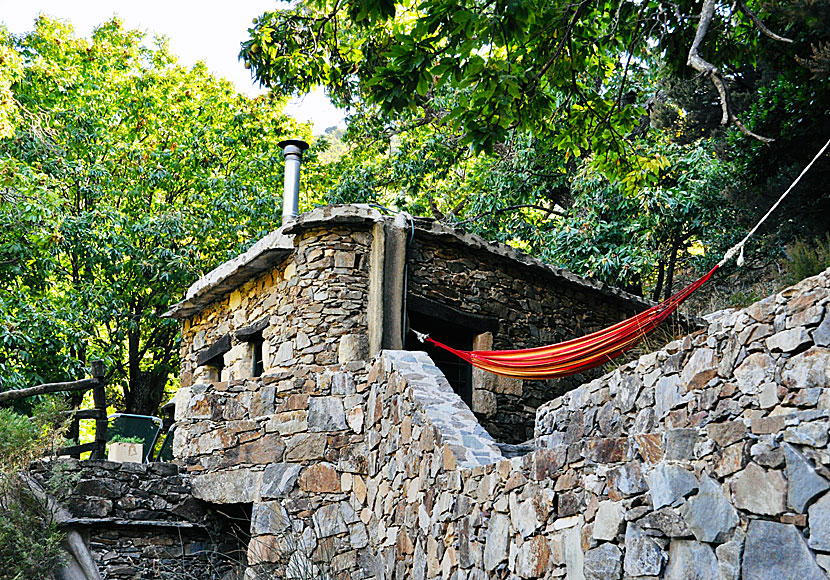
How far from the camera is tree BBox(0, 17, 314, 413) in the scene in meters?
11.5

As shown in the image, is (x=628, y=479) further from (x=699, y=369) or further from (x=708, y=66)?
(x=708, y=66)

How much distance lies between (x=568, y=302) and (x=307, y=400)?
3.62 metres

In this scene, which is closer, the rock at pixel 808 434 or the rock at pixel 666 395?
the rock at pixel 808 434

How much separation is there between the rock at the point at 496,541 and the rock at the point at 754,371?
5.18 feet

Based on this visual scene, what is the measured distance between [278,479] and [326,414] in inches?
26.8

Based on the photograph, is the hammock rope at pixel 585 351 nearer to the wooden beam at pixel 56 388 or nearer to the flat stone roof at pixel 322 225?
the flat stone roof at pixel 322 225

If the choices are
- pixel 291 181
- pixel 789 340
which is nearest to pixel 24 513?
pixel 291 181

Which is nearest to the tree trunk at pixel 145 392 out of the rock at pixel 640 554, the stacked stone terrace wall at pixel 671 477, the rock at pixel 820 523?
the stacked stone terrace wall at pixel 671 477

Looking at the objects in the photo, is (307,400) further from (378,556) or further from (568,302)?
(568,302)

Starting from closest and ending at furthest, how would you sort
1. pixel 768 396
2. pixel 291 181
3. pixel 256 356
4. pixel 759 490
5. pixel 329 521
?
pixel 759 490
pixel 768 396
pixel 329 521
pixel 256 356
pixel 291 181

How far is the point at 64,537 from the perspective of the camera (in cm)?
668

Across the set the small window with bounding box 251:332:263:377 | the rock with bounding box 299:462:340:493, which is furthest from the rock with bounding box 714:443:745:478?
the small window with bounding box 251:332:263:377

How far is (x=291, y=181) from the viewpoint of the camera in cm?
941

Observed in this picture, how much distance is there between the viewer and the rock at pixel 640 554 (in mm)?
3327
